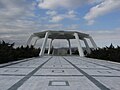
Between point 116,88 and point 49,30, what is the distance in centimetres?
4747

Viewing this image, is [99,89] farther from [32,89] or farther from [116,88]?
[32,89]

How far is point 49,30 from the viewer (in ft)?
176

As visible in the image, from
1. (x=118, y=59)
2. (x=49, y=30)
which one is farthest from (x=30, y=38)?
(x=118, y=59)

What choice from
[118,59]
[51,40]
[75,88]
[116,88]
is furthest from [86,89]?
[51,40]

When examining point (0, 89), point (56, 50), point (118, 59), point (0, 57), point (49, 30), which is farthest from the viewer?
point (56, 50)

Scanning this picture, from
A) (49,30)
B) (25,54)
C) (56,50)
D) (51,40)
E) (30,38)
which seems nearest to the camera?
(25,54)

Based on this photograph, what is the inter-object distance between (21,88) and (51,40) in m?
63.8

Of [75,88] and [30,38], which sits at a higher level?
[30,38]

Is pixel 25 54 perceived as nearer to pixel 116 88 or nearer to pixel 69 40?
pixel 116 88

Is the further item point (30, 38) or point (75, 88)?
point (30, 38)

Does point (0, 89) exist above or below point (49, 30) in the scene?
below

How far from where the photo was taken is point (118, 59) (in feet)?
70.7

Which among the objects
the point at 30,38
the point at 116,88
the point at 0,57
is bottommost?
the point at 116,88

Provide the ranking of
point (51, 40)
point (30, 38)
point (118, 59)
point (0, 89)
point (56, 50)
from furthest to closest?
point (56, 50), point (51, 40), point (30, 38), point (118, 59), point (0, 89)
